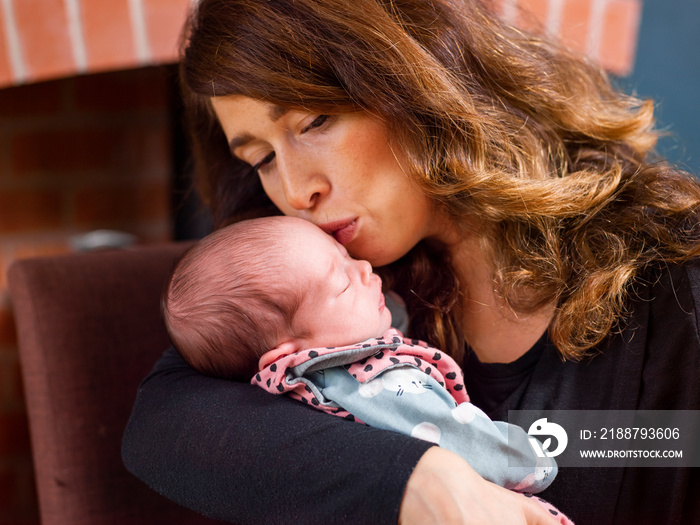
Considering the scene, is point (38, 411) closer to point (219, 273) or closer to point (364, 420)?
point (219, 273)

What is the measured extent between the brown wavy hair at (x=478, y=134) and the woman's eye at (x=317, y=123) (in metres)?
0.02

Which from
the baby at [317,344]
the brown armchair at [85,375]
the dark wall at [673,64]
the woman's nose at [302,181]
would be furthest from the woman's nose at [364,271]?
the dark wall at [673,64]

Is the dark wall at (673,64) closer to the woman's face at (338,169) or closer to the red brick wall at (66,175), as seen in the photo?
the woman's face at (338,169)

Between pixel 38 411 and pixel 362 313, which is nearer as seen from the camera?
pixel 362 313

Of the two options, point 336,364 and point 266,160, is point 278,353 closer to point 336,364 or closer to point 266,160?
point 336,364

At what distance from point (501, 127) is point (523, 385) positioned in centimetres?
40

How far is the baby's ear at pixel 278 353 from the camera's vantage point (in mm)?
818

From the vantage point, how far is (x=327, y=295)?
844 millimetres

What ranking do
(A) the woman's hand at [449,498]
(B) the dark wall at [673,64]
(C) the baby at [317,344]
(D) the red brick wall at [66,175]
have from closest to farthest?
(A) the woman's hand at [449,498] → (C) the baby at [317,344] → (D) the red brick wall at [66,175] → (B) the dark wall at [673,64]

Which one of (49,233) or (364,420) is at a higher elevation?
(364,420)

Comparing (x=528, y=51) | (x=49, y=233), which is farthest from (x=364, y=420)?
(x=49, y=233)

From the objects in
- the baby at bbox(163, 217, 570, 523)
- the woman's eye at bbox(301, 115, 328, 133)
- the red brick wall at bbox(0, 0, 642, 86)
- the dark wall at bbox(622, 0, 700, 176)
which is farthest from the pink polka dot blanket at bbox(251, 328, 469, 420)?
the dark wall at bbox(622, 0, 700, 176)

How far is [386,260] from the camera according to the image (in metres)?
1.01

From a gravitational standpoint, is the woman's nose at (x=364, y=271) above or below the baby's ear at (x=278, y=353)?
above
